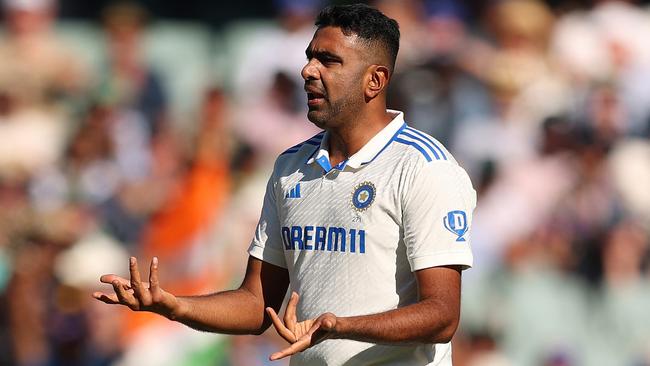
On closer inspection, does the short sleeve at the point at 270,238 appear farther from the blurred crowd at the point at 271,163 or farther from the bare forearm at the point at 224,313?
the blurred crowd at the point at 271,163

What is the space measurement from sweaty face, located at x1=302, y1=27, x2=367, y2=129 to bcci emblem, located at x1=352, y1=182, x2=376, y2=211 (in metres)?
0.32

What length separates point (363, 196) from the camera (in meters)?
4.40

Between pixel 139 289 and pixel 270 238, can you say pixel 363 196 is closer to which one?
pixel 270 238

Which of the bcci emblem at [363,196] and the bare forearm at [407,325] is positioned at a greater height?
the bcci emblem at [363,196]

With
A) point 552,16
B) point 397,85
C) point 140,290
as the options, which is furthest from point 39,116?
point 140,290

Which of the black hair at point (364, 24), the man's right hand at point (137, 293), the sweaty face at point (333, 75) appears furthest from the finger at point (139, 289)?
the black hair at point (364, 24)

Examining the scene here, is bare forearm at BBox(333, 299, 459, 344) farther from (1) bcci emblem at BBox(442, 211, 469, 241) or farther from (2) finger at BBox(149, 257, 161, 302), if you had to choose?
(2) finger at BBox(149, 257, 161, 302)

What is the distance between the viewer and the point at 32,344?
9656mm

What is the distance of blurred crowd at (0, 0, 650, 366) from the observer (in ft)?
32.2

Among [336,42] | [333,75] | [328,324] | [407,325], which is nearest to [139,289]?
[328,324]

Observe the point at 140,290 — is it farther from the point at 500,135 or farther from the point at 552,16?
the point at 552,16

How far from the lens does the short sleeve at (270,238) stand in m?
4.83

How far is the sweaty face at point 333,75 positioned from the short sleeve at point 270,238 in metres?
0.45

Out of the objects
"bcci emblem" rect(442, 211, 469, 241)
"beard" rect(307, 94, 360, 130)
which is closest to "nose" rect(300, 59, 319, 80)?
"beard" rect(307, 94, 360, 130)
